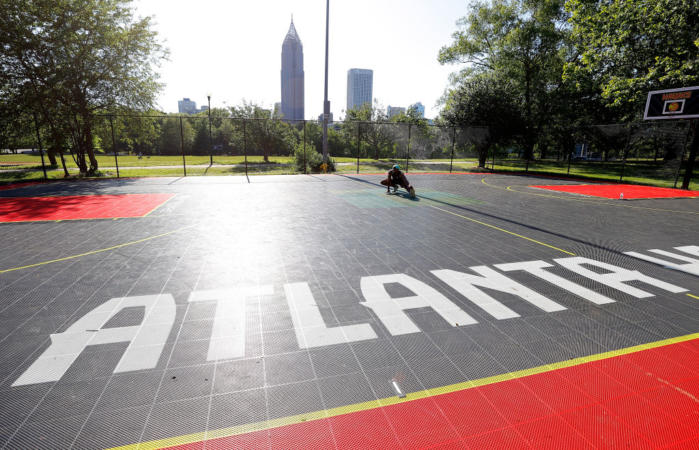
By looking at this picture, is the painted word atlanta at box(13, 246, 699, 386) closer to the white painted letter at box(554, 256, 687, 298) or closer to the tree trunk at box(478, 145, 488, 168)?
the white painted letter at box(554, 256, 687, 298)

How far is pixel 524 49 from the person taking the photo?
34969mm

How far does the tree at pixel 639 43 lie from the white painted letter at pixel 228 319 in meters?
27.0

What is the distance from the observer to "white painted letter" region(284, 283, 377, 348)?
13.4 ft

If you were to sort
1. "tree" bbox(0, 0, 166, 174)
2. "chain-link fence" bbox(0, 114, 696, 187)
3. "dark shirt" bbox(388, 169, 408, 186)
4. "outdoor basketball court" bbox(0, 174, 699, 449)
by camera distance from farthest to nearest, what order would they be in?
"chain-link fence" bbox(0, 114, 696, 187), "tree" bbox(0, 0, 166, 174), "dark shirt" bbox(388, 169, 408, 186), "outdoor basketball court" bbox(0, 174, 699, 449)

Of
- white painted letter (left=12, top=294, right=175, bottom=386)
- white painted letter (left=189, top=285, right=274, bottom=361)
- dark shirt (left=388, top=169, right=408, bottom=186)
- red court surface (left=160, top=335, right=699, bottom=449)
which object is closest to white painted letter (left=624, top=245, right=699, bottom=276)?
red court surface (left=160, top=335, right=699, bottom=449)

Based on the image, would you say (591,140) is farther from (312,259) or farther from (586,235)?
(312,259)

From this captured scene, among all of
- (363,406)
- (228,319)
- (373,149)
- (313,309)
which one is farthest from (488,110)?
(363,406)

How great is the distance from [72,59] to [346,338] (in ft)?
81.9

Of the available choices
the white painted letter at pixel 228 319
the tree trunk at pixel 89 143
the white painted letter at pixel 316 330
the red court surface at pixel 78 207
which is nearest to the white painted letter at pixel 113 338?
the white painted letter at pixel 228 319

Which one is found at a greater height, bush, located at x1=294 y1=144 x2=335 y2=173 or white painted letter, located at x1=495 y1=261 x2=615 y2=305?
bush, located at x1=294 y1=144 x2=335 y2=173

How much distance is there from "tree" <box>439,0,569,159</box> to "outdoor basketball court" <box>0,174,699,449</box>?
3042cm

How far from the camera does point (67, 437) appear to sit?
8.85ft

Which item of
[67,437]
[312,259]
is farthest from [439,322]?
[67,437]

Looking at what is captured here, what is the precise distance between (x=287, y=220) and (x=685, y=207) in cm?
1558
